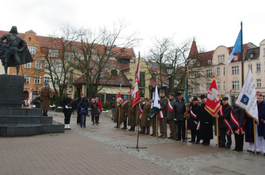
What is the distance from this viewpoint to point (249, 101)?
338 inches

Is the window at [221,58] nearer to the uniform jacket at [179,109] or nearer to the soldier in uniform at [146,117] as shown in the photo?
the soldier in uniform at [146,117]

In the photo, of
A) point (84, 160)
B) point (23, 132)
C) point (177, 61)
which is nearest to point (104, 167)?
point (84, 160)

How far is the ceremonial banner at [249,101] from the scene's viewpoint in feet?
27.4

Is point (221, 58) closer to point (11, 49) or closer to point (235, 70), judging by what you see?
point (235, 70)

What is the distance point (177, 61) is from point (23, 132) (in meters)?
29.3

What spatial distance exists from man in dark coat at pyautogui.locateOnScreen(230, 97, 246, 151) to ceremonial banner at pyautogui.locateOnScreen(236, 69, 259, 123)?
0.28 meters

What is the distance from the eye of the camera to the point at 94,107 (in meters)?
17.2

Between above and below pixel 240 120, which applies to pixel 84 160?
below

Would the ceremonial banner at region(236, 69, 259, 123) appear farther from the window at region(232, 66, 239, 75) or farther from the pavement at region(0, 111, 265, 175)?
the window at region(232, 66, 239, 75)

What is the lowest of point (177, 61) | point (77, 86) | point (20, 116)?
point (20, 116)

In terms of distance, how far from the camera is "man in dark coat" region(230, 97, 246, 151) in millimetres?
8759

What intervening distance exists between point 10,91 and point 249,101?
33.5ft

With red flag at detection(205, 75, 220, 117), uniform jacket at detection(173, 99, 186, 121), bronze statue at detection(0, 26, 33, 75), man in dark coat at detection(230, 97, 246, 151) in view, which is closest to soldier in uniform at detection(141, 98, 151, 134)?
uniform jacket at detection(173, 99, 186, 121)

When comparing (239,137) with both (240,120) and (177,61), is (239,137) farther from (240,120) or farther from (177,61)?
(177,61)
